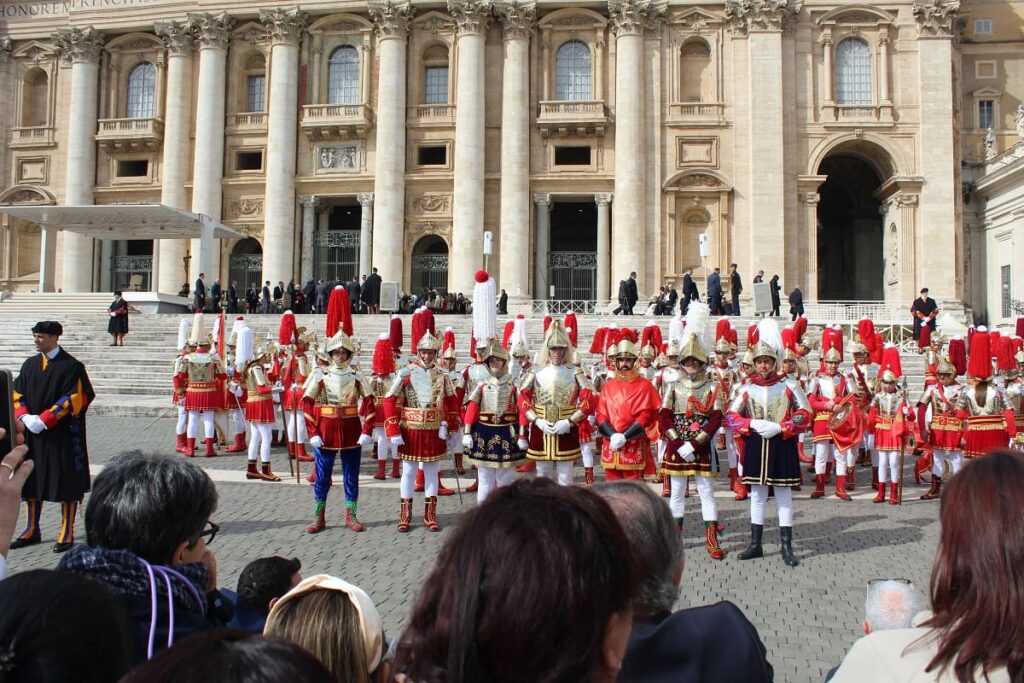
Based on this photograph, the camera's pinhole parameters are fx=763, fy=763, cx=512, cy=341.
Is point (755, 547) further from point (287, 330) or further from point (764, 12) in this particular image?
point (764, 12)

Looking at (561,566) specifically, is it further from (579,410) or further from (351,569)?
(579,410)

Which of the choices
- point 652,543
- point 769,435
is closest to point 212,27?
point 769,435

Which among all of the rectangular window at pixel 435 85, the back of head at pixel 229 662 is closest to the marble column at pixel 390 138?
the rectangular window at pixel 435 85

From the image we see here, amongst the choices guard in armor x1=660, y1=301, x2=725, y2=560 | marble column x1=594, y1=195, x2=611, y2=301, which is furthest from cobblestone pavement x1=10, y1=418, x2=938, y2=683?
marble column x1=594, y1=195, x2=611, y2=301

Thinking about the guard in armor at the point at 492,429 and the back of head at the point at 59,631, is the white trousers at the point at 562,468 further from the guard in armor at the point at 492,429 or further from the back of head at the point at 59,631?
the back of head at the point at 59,631

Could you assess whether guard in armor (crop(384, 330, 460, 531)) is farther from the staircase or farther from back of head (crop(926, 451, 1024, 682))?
the staircase

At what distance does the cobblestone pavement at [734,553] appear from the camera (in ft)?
17.6

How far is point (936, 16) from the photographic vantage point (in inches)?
1215

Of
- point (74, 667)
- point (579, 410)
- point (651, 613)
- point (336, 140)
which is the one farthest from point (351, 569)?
point (336, 140)

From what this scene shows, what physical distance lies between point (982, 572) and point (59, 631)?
2021 mm

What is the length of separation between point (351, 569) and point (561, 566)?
5526 millimetres

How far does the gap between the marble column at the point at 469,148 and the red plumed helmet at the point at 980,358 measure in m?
23.1

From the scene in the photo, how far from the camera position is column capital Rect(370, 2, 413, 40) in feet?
107

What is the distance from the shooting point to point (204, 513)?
2.65 m
